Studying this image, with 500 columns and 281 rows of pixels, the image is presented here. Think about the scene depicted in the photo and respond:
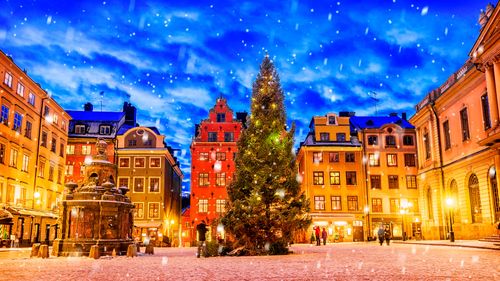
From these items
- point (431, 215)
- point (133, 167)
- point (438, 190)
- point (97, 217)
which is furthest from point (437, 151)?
point (133, 167)

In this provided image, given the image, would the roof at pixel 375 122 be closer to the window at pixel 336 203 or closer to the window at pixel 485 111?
the window at pixel 336 203

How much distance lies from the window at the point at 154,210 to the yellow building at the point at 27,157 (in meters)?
10.8

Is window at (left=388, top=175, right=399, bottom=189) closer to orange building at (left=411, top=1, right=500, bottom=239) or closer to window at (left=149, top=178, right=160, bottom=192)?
orange building at (left=411, top=1, right=500, bottom=239)

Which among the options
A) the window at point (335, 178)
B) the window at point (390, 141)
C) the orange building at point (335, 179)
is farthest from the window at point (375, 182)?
the window at point (390, 141)

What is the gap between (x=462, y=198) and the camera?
120 feet

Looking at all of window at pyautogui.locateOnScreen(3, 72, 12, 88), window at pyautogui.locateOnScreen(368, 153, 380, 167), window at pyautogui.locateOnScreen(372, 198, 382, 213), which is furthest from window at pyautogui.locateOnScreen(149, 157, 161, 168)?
window at pyautogui.locateOnScreen(372, 198, 382, 213)

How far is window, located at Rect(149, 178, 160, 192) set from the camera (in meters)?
57.0

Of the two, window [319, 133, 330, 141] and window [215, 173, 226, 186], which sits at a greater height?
window [319, 133, 330, 141]

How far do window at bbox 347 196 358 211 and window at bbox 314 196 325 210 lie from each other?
3.29 meters

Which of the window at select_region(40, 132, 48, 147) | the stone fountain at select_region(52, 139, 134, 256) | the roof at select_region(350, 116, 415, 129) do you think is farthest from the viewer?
the roof at select_region(350, 116, 415, 129)

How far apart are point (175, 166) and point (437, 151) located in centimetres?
3982

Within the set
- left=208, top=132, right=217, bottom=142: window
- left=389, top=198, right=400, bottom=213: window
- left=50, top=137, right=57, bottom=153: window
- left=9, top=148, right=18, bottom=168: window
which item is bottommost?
left=389, top=198, right=400, bottom=213: window

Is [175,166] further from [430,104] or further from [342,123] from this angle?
[430,104]

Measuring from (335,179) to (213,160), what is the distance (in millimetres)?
16262
